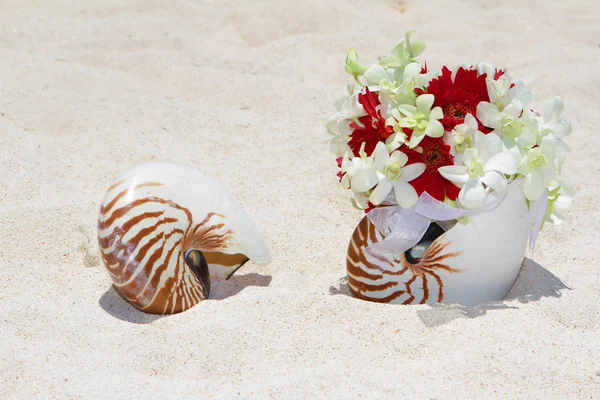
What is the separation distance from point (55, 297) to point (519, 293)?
64.9 inches

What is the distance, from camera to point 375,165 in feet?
7.87

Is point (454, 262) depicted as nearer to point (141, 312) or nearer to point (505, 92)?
point (505, 92)

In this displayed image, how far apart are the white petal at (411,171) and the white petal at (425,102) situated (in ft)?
0.55

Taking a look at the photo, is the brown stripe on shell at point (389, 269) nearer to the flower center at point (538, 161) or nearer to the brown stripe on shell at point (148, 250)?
the flower center at point (538, 161)

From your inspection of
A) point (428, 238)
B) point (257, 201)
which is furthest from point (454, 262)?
point (257, 201)

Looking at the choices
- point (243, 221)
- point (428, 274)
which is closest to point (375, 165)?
point (428, 274)

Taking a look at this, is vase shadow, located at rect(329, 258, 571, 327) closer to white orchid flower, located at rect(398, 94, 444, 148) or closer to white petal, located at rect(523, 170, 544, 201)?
white petal, located at rect(523, 170, 544, 201)

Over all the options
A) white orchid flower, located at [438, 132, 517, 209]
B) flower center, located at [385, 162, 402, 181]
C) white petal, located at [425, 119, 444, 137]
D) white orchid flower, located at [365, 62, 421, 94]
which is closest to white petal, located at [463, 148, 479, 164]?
white orchid flower, located at [438, 132, 517, 209]

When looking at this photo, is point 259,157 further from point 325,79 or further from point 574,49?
point 574,49

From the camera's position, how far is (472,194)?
2.32m

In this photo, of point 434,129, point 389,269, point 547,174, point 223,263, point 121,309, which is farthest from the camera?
point 223,263

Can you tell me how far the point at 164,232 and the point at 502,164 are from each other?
43.6 inches

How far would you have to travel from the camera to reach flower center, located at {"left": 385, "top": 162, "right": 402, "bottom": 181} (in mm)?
2354

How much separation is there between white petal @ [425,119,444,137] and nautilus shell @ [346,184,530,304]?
325 mm
